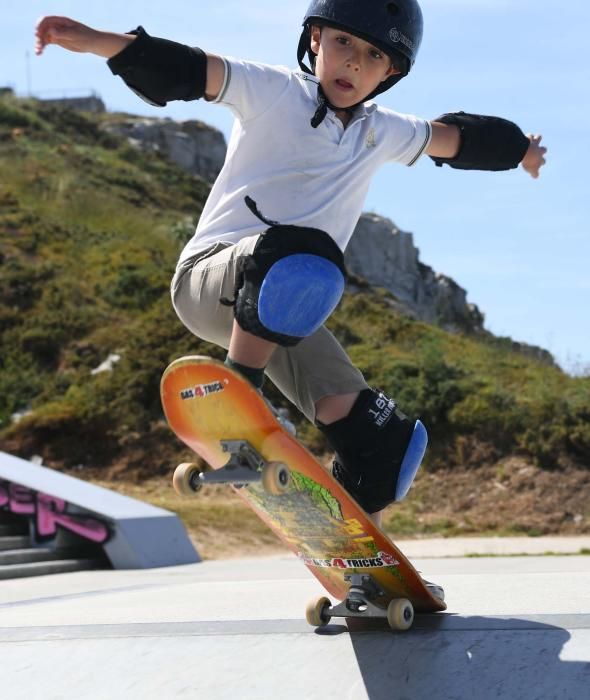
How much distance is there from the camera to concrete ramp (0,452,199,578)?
8695 millimetres

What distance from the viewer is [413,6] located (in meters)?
2.83

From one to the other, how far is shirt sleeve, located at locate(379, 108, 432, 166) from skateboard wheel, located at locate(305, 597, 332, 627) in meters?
1.44

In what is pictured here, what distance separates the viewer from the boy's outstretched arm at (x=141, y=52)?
249 cm

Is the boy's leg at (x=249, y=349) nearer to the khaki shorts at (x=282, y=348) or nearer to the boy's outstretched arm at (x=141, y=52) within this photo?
the khaki shorts at (x=282, y=348)

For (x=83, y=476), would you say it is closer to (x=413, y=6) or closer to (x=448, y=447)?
(x=448, y=447)

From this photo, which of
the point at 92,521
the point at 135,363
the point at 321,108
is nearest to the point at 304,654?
the point at 321,108

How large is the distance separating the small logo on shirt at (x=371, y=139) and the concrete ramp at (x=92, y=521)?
6.32 meters

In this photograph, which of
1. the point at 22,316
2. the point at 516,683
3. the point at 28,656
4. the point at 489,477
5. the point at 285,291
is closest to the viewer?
the point at 516,683

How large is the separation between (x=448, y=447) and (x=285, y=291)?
14256 millimetres

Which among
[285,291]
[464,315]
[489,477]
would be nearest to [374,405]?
[285,291]

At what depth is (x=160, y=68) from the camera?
2.62 meters

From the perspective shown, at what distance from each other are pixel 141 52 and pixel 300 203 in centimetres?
61

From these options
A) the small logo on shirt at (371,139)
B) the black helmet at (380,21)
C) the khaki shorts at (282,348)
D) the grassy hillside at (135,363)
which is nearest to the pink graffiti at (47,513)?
the khaki shorts at (282,348)

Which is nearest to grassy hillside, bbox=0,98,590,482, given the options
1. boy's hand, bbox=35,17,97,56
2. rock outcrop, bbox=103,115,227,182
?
boy's hand, bbox=35,17,97,56
